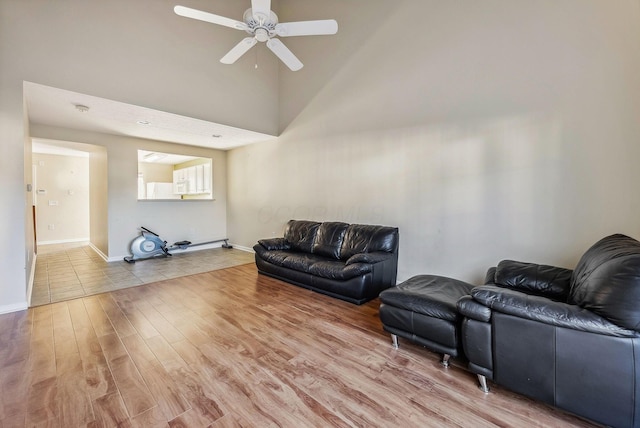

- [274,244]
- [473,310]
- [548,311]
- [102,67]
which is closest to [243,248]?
[274,244]

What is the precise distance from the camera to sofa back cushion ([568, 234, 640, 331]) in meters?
1.29

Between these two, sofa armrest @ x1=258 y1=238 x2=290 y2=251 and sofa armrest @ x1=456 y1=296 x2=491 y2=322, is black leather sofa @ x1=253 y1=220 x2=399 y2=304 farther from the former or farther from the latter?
sofa armrest @ x1=456 y1=296 x2=491 y2=322

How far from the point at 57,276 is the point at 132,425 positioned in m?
4.31

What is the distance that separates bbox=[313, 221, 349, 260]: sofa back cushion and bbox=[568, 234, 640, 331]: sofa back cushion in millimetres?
2724

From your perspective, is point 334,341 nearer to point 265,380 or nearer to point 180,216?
point 265,380

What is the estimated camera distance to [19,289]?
9.76 ft

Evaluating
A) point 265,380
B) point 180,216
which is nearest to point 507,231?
point 265,380

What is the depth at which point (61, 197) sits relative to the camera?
24.1ft

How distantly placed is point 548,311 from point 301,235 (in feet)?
11.5

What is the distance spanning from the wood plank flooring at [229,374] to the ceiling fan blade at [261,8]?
2.97 m

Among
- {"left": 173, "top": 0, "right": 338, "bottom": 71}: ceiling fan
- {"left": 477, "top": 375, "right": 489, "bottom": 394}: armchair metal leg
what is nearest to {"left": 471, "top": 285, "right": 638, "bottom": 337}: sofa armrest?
{"left": 477, "top": 375, "right": 489, "bottom": 394}: armchair metal leg

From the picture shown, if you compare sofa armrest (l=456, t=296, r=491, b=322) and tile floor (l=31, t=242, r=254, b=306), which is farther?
tile floor (l=31, t=242, r=254, b=306)

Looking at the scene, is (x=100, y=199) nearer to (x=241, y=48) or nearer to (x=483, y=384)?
(x=241, y=48)

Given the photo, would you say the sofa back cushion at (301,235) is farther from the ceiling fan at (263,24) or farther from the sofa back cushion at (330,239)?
the ceiling fan at (263,24)
